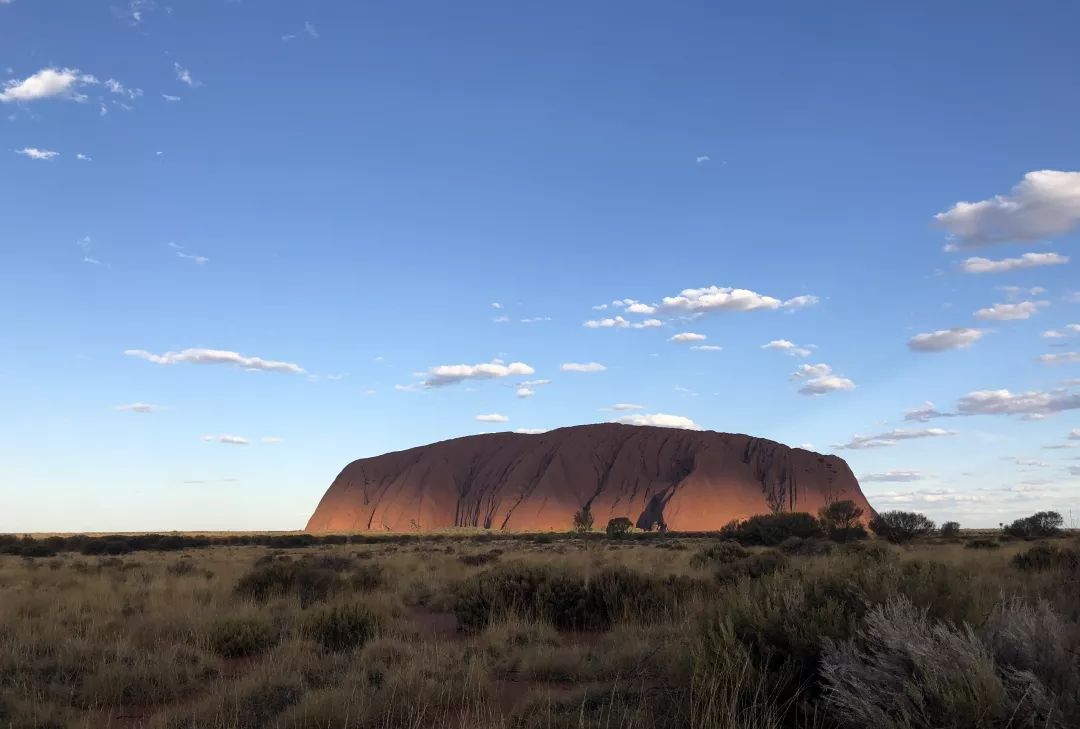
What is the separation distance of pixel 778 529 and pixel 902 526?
27.2 feet

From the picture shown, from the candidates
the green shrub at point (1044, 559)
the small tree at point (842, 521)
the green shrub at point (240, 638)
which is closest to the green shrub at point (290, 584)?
the green shrub at point (240, 638)

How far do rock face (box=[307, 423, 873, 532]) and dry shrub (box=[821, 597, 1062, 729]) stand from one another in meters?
74.4

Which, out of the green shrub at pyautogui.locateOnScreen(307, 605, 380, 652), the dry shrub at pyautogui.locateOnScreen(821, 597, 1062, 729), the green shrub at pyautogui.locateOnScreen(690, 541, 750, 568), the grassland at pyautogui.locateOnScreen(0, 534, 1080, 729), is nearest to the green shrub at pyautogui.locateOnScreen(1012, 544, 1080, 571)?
the grassland at pyautogui.locateOnScreen(0, 534, 1080, 729)

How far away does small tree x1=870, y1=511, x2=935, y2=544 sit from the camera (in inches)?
1531

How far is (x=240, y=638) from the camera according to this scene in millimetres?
8297

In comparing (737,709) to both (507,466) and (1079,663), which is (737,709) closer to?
(1079,663)

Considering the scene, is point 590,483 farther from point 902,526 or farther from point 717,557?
point 717,557

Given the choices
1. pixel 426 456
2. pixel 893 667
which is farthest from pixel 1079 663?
pixel 426 456

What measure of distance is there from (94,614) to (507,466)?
3379 inches

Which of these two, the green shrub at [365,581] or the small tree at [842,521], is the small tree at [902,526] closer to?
the small tree at [842,521]

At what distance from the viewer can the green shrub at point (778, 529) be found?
36438mm

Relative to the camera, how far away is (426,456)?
4082 inches

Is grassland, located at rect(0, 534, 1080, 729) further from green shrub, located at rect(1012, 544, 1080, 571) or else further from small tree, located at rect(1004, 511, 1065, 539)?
small tree, located at rect(1004, 511, 1065, 539)

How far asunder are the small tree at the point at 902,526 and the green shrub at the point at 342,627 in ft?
119
